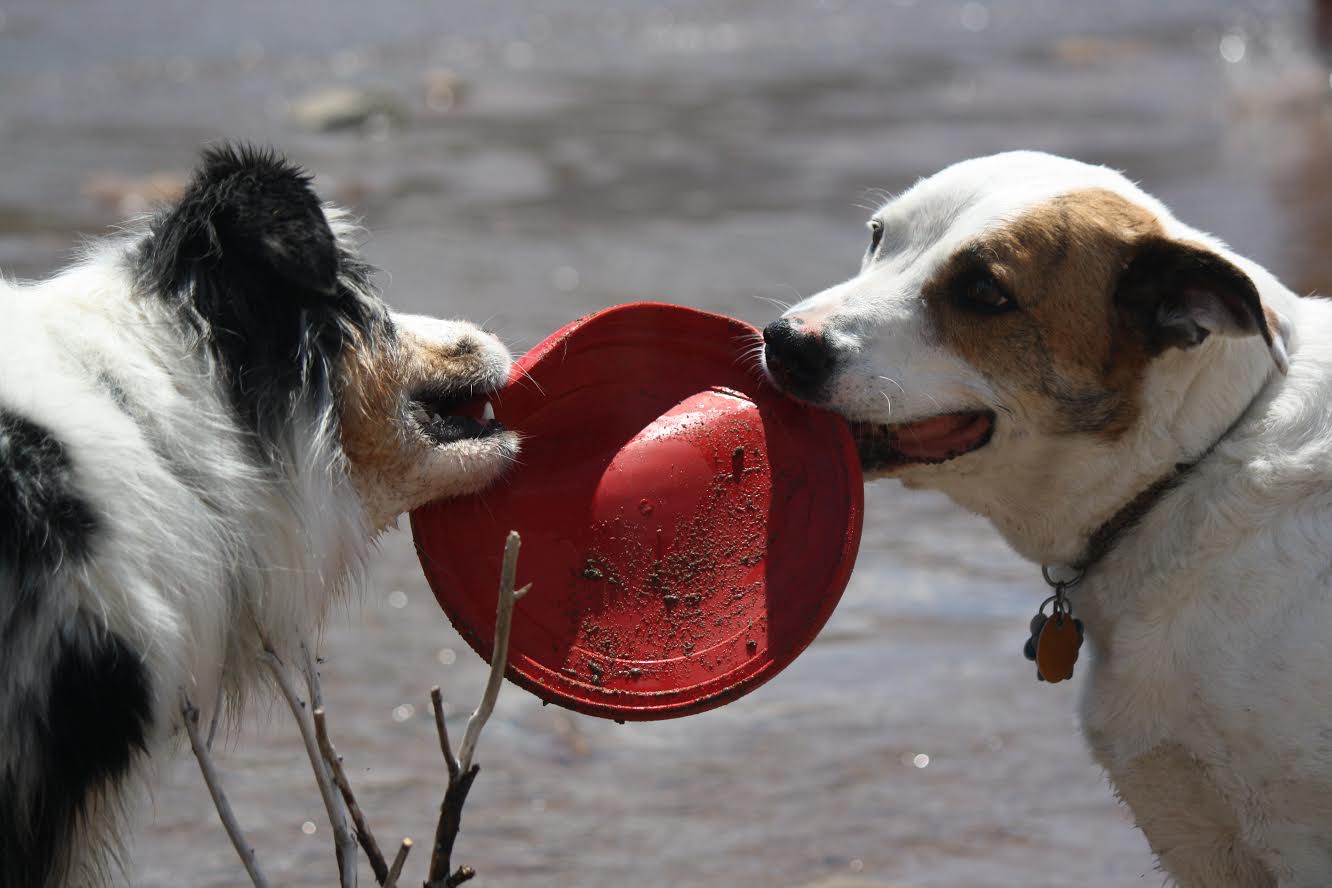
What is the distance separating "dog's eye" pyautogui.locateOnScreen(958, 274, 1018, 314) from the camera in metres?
3.40

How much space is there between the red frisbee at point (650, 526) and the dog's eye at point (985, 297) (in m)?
0.40

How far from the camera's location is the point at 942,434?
3.47 meters

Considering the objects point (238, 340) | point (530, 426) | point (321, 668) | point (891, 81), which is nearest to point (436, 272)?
point (321, 668)

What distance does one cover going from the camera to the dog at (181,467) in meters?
2.54

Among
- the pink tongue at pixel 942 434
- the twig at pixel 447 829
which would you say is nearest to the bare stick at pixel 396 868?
the twig at pixel 447 829

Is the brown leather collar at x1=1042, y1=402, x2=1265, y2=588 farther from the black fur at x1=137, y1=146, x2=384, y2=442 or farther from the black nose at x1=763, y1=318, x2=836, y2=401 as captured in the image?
the black fur at x1=137, y1=146, x2=384, y2=442

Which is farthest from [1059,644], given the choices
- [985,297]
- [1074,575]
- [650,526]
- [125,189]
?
[125,189]

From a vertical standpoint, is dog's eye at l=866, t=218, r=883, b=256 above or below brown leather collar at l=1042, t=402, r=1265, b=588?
above

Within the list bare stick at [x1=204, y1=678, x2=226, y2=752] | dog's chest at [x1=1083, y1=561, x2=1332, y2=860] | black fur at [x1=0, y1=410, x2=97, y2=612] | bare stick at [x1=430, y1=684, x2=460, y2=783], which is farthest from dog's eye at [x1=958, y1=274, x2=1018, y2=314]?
black fur at [x1=0, y1=410, x2=97, y2=612]

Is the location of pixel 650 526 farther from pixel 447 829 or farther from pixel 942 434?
pixel 447 829

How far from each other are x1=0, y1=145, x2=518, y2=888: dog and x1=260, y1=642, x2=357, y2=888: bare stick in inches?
4.0

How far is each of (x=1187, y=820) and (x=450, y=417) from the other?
183cm

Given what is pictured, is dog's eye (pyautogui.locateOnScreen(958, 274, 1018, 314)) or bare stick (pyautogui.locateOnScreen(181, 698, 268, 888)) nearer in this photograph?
bare stick (pyautogui.locateOnScreen(181, 698, 268, 888))

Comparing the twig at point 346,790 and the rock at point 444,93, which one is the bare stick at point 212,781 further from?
the rock at point 444,93
